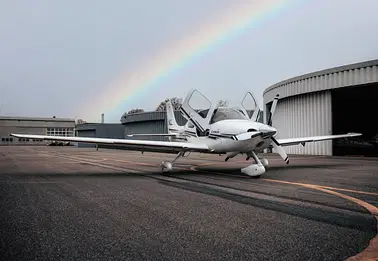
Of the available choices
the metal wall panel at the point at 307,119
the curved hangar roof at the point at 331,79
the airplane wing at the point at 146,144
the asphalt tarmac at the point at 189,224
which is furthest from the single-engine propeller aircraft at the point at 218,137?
the metal wall panel at the point at 307,119

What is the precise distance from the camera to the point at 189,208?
5492 millimetres

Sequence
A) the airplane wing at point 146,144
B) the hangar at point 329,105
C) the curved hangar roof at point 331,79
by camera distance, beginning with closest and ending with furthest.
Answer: the airplane wing at point 146,144 < the curved hangar roof at point 331,79 < the hangar at point 329,105

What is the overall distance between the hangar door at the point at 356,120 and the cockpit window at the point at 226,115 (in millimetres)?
17723

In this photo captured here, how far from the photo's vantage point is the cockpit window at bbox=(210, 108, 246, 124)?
11.6m

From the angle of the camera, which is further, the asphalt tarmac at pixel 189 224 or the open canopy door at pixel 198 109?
the open canopy door at pixel 198 109

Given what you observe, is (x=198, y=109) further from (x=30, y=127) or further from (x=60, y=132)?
(x=60, y=132)

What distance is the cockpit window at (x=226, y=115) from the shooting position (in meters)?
11.6

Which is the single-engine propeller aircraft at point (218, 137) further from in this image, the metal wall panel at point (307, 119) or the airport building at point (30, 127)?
the airport building at point (30, 127)

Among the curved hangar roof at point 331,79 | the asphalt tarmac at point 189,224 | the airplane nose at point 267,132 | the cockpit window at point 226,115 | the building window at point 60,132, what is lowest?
the asphalt tarmac at point 189,224

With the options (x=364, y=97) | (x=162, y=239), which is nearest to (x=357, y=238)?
(x=162, y=239)

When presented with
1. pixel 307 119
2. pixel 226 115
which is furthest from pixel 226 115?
pixel 307 119

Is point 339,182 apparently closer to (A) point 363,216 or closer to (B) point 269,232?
(A) point 363,216

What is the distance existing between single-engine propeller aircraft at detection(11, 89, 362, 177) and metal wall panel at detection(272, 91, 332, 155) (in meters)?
12.9

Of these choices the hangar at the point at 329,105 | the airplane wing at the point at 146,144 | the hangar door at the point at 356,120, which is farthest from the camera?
the hangar door at the point at 356,120
